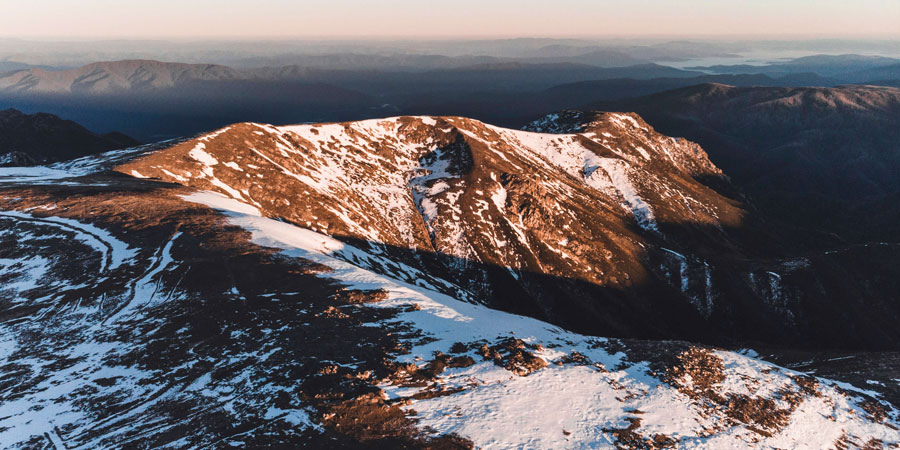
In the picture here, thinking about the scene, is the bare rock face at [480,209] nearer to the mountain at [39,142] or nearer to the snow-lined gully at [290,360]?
the snow-lined gully at [290,360]

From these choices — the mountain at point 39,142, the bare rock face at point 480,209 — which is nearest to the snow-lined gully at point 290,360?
the bare rock face at point 480,209

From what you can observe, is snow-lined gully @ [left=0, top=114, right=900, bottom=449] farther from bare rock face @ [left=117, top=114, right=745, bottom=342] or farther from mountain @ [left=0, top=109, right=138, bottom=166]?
mountain @ [left=0, top=109, right=138, bottom=166]

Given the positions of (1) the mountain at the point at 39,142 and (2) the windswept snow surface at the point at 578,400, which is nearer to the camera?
(2) the windswept snow surface at the point at 578,400

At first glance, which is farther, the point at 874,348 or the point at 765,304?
the point at 765,304

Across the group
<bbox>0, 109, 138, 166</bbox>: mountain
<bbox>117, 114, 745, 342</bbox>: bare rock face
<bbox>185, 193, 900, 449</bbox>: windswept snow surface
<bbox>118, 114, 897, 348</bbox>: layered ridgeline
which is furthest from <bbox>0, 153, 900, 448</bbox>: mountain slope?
<bbox>0, 109, 138, 166</bbox>: mountain

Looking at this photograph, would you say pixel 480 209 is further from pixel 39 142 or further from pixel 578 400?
pixel 39 142

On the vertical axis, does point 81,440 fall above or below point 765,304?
above

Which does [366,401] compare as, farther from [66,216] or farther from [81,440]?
[66,216]

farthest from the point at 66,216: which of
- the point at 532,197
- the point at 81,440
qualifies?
the point at 532,197
